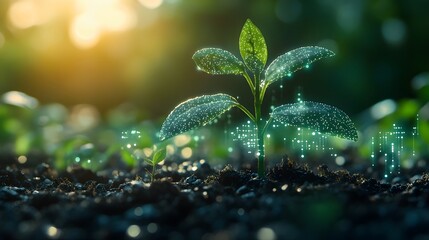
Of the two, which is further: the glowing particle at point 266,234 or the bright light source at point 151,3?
the bright light source at point 151,3

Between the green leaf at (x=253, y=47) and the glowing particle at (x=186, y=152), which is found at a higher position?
the green leaf at (x=253, y=47)

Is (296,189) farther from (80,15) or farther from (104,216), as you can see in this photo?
(80,15)

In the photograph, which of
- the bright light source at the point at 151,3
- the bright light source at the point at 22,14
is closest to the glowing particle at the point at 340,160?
the bright light source at the point at 151,3

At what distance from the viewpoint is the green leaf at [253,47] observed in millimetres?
2496

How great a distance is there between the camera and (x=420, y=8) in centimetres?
723

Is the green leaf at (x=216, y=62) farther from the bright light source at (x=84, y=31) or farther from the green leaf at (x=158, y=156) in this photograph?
the bright light source at (x=84, y=31)

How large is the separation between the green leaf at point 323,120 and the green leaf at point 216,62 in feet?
1.03

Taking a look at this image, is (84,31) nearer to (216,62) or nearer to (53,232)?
(216,62)

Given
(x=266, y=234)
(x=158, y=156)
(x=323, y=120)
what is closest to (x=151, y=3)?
(x=158, y=156)

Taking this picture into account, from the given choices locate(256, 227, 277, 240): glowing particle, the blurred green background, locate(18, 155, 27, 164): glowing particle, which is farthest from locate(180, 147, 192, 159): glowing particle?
locate(256, 227, 277, 240): glowing particle

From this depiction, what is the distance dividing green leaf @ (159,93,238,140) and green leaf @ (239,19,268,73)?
0.19 m

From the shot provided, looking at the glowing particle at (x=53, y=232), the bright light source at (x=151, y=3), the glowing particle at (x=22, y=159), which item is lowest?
the glowing particle at (x=53, y=232)

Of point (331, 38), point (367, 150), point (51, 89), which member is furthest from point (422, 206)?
point (51, 89)

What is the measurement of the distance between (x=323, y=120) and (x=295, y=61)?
292 mm
